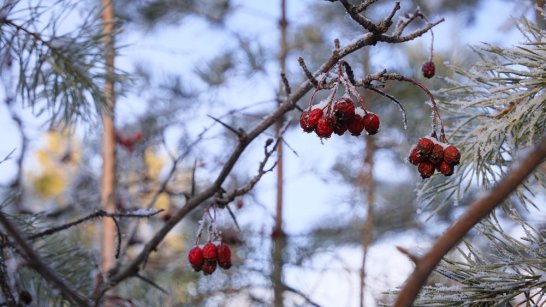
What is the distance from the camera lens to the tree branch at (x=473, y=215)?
1.31 feet

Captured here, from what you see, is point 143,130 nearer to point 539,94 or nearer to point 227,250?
point 227,250

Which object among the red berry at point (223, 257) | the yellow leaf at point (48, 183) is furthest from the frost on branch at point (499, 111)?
the yellow leaf at point (48, 183)

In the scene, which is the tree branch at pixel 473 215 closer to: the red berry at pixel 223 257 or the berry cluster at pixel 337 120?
the berry cluster at pixel 337 120

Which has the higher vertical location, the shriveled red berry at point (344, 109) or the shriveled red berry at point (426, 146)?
the shriveled red berry at point (344, 109)

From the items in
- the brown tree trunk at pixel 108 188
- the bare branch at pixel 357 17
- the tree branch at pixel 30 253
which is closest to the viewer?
the tree branch at pixel 30 253

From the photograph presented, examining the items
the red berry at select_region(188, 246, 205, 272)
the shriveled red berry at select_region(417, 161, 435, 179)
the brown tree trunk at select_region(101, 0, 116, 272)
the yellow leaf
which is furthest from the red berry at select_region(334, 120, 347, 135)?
the yellow leaf

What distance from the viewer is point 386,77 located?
75 cm

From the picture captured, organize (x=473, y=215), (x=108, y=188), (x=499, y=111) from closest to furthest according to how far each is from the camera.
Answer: (x=473, y=215) → (x=499, y=111) → (x=108, y=188)

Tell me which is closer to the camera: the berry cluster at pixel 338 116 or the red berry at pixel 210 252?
the berry cluster at pixel 338 116

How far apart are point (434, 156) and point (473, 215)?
1.08ft

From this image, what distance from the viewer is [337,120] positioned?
754 millimetres

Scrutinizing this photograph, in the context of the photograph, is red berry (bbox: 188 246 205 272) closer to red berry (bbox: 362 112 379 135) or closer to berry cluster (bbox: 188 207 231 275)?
berry cluster (bbox: 188 207 231 275)

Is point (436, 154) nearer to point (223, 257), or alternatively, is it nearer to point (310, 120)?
point (310, 120)

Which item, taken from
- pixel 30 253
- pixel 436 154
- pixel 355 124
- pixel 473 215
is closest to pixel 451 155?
pixel 436 154
